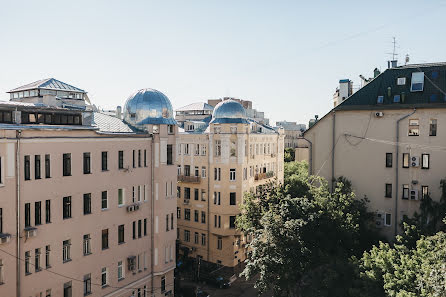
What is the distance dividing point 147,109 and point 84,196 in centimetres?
889

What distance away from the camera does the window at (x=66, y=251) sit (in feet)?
76.0

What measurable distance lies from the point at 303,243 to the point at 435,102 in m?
12.0

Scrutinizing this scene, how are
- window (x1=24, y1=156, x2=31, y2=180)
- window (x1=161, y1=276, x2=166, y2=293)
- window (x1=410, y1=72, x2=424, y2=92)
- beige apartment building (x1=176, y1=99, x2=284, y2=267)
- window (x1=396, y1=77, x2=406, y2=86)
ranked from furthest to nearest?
beige apartment building (x1=176, y1=99, x2=284, y2=267)
window (x1=161, y1=276, x2=166, y2=293)
window (x1=396, y1=77, x2=406, y2=86)
window (x1=410, y1=72, x2=424, y2=92)
window (x1=24, y1=156, x2=31, y2=180)

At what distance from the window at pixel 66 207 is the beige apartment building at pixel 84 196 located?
6 cm

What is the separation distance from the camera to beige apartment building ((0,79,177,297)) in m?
20.7

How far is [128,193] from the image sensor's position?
2753cm

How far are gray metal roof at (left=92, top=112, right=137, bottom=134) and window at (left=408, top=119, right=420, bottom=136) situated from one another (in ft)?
63.1

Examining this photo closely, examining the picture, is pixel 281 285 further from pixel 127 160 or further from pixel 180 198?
pixel 180 198

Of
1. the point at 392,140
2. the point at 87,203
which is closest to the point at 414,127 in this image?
the point at 392,140

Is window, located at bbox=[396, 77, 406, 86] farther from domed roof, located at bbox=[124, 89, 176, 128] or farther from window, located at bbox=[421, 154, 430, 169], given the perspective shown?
domed roof, located at bbox=[124, 89, 176, 128]

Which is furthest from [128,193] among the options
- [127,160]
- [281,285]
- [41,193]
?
[281,285]

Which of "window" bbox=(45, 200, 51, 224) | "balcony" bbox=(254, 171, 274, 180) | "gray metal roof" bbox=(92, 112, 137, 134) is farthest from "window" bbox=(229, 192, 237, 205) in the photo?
"window" bbox=(45, 200, 51, 224)

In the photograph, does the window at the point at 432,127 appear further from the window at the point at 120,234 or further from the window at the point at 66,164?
the window at the point at 66,164

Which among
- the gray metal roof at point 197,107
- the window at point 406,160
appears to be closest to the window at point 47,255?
the window at point 406,160
